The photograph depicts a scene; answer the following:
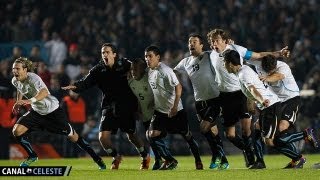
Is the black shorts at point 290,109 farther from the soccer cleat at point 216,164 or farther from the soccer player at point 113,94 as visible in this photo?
the soccer player at point 113,94

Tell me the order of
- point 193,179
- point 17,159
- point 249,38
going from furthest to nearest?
point 249,38 < point 17,159 < point 193,179

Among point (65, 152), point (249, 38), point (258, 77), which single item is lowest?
point (65, 152)

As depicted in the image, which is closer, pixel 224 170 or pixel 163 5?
pixel 224 170

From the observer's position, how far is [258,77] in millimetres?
15781

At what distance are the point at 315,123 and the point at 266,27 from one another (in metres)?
5.27

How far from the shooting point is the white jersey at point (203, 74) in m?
17.0

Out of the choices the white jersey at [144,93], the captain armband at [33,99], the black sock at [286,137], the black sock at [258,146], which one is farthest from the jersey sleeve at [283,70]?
the captain armband at [33,99]

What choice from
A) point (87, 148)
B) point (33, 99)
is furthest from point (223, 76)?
point (33, 99)

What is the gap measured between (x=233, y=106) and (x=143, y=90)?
1695mm

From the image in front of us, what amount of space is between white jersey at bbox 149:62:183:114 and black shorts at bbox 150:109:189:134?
107mm

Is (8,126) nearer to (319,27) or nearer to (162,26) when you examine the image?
(162,26)

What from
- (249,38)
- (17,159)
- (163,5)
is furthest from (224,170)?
(163,5)

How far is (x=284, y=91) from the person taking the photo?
1695 cm

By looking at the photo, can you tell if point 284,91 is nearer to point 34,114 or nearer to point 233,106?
point 233,106
